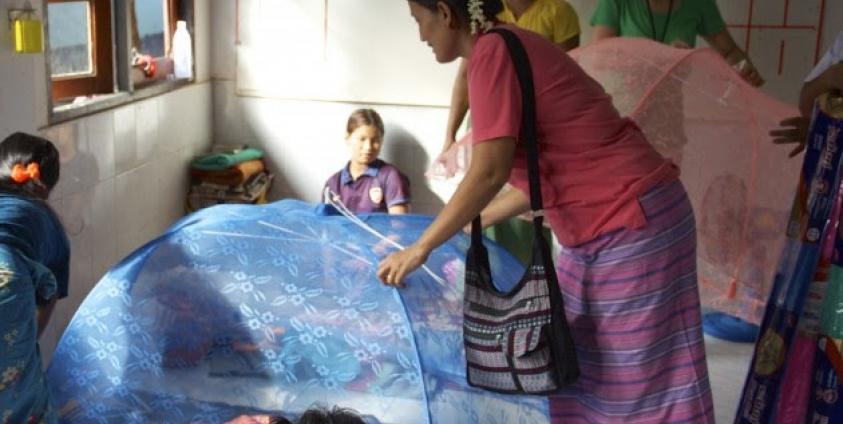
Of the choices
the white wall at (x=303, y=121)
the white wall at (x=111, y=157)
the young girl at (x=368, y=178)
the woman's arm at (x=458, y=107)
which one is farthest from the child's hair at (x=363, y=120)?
the white wall at (x=111, y=157)

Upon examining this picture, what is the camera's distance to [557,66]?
6.43 feet

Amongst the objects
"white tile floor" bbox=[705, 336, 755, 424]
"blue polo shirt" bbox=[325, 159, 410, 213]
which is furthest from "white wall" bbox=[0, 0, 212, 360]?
"white tile floor" bbox=[705, 336, 755, 424]

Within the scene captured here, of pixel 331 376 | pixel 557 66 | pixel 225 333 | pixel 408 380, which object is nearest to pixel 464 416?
pixel 408 380

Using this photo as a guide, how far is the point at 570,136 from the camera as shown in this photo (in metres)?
1.96

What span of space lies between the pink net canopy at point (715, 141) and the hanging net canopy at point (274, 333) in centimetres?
69

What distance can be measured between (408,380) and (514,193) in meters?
0.72

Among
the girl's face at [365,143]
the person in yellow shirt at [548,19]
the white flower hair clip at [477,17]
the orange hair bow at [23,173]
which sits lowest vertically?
the girl's face at [365,143]

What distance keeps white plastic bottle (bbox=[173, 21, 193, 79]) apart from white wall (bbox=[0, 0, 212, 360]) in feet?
0.28

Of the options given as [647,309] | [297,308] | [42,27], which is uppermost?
[42,27]

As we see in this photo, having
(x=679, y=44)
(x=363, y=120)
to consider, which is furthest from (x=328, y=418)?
(x=363, y=120)

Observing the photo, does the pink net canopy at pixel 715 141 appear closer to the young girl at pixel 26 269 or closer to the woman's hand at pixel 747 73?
the woman's hand at pixel 747 73

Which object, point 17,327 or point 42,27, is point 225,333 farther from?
Result: point 42,27

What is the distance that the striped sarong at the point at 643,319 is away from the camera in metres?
1.97

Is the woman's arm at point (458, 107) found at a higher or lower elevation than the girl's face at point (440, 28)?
lower
